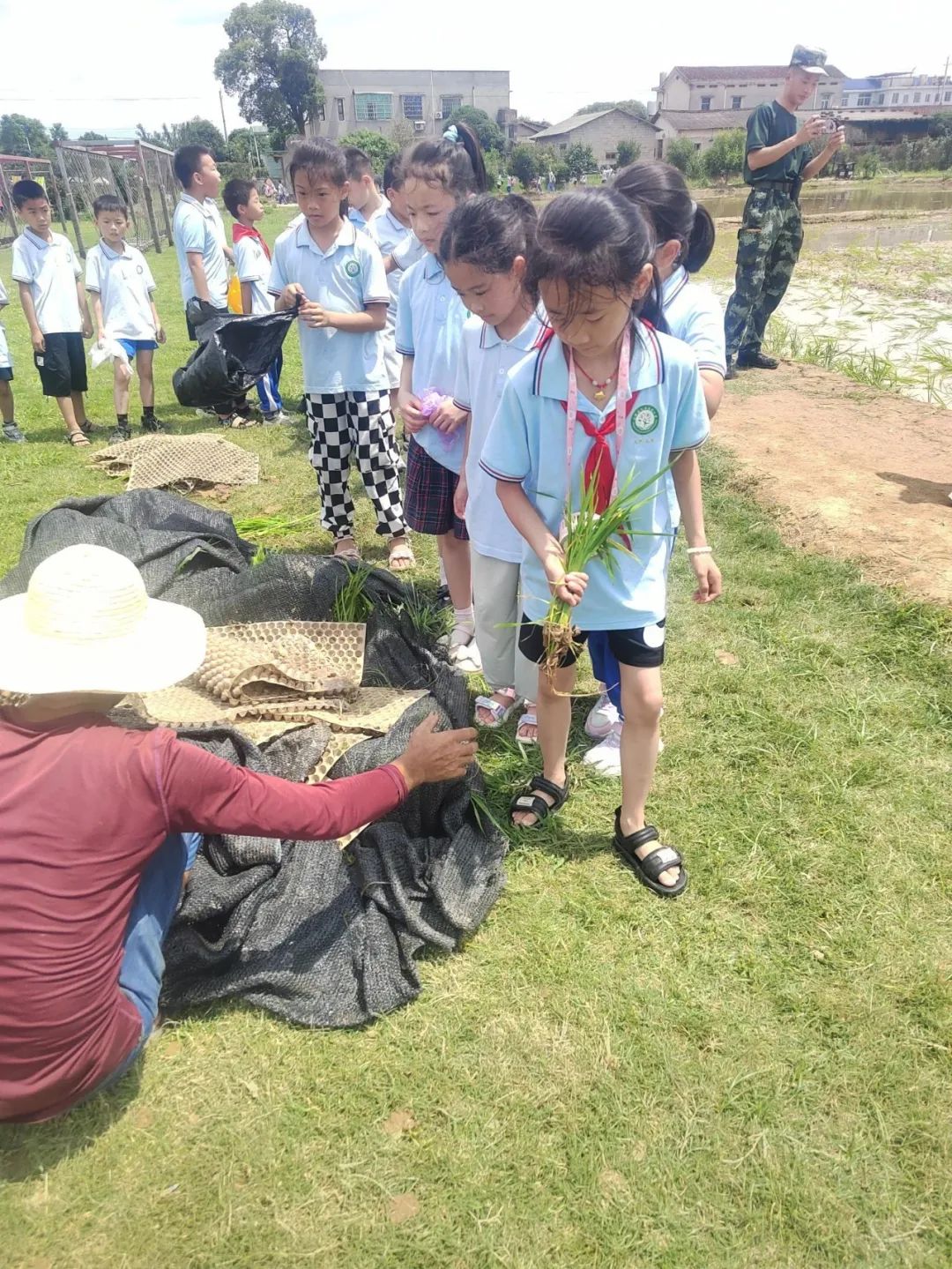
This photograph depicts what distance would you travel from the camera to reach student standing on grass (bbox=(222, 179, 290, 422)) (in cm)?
711

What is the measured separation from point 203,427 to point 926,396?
5969mm

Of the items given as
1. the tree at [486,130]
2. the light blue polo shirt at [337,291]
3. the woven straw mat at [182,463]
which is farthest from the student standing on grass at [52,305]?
the tree at [486,130]

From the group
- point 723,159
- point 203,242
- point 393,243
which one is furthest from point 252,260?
point 723,159

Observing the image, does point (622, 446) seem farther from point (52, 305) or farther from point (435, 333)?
point (52, 305)

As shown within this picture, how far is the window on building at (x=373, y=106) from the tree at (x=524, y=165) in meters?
36.5

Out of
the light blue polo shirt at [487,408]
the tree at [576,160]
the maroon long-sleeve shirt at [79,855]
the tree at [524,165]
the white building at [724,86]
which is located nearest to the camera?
the maroon long-sleeve shirt at [79,855]

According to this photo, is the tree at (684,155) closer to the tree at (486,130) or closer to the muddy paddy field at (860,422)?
the tree at (486,130)

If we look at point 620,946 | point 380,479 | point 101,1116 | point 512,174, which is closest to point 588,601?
point 620,946

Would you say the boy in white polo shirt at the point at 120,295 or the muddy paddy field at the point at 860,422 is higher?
the boy in white polo shirt at the point at 120,295

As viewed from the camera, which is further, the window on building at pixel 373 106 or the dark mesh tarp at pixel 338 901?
the window on building at pixel 373 106

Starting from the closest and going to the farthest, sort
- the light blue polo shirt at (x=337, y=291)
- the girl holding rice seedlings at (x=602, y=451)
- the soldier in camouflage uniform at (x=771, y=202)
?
the girl holding rice seedlings at (x=602, y=451), the light blue polo shirt at (x=337, y=291), the soldier in camouflage uniform at (x=771, y=202)

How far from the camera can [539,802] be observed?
2715 mm

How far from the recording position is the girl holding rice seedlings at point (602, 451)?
72.8 inches

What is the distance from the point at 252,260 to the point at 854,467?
5.16 metres
